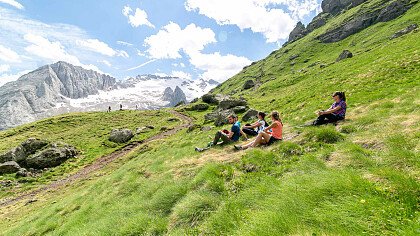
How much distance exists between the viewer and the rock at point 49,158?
50.2 m

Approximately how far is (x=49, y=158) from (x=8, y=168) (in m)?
6.50

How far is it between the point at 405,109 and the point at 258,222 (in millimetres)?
13438

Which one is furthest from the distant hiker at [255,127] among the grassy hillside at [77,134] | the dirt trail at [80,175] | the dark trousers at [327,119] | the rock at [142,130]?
the rock at [142,130]

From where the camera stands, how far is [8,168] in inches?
1845

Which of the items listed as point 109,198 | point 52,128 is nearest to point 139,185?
point 109,198

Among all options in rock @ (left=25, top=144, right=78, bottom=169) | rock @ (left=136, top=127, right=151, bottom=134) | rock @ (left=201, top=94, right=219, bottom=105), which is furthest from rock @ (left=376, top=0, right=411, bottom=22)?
rock @ (left=25, top=144, right=78, bottom=169)

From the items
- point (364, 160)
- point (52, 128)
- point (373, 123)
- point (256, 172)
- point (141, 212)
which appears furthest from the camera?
point (52, 128)

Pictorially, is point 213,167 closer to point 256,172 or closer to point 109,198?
point 256,172

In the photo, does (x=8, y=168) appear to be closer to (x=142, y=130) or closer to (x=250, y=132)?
(x=142, y=130)

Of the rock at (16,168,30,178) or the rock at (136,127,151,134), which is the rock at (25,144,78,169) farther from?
the rock at (136,127,151,134)

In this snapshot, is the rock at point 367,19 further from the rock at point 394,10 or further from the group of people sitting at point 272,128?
the group of people sitting at point 272,128

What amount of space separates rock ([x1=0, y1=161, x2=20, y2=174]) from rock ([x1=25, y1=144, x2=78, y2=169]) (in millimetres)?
2641

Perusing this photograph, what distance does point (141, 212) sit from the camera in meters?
11.5

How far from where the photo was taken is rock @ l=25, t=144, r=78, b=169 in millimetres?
50219
